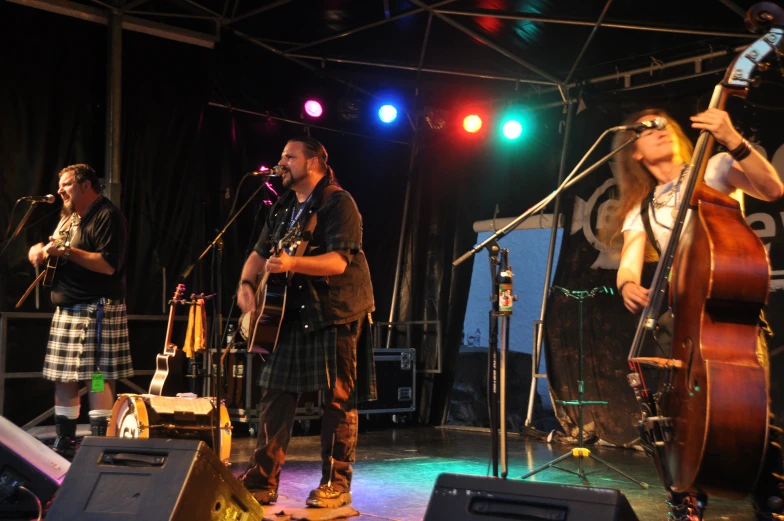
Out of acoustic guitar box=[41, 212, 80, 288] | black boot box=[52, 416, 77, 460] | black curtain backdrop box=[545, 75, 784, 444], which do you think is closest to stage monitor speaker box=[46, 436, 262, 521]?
acoustic guitar box=[41, 212, 80, 288]

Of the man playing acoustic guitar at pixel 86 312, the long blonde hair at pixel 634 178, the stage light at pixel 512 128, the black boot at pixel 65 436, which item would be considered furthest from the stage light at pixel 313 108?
the long blonde hair at pixel 634 178

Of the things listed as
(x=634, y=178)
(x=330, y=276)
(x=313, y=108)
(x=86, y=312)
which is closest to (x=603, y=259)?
(x=313, y=108)

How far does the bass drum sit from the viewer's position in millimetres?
4508

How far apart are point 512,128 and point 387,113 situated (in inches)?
53.5

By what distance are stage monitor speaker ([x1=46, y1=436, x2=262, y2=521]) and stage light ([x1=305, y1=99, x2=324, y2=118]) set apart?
19.5 ft

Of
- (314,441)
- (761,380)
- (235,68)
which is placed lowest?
(314,441)

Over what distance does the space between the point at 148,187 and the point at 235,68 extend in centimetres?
153

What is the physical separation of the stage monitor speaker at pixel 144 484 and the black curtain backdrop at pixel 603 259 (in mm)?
4993

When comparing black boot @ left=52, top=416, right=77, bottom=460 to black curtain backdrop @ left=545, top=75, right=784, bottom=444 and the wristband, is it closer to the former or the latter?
black curtain backdrop @ left=545, top=75, right=784, bottom=444

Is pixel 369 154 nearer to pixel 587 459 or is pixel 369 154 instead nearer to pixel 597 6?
pixel 597 6

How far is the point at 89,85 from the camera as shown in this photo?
698 centimetres

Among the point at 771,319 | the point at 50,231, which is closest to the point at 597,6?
the point at 771,319

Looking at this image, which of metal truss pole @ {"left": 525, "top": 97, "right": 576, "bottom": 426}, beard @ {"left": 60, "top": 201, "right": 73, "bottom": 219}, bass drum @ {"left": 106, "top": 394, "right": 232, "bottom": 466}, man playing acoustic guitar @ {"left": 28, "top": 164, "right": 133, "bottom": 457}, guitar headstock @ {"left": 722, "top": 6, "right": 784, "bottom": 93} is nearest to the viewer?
guitar headstock @ {"left": 722, "top": 6, "right": 784, "bottom": 93}

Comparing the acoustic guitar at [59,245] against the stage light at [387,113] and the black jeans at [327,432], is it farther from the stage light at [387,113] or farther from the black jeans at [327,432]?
the stage light at [387,113]
